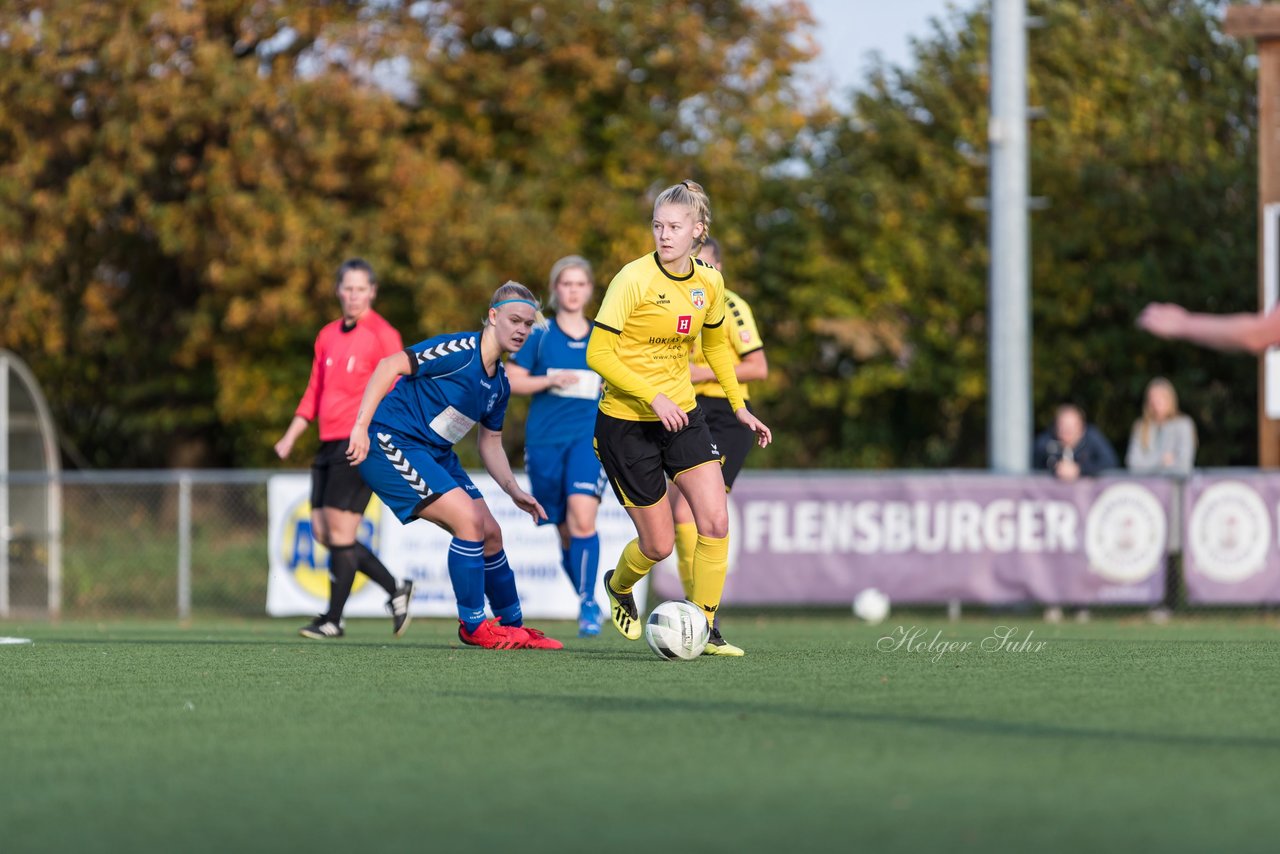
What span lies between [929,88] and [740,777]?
67.3ft

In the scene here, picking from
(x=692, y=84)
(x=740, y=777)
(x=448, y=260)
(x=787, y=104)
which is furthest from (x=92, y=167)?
(x=740, y=777)

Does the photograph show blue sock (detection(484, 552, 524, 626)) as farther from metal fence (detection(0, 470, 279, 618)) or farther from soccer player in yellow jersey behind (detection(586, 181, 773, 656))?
metal fence (detection(0, 470, 279, 618))

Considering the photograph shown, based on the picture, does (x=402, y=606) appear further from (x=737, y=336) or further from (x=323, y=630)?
(x=737, y=336)

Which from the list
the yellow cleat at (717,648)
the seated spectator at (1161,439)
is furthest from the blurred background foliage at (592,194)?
the yellow cleat at (717,648)

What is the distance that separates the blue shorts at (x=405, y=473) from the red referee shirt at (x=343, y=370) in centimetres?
148

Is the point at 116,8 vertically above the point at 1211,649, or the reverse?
the point at 116,8

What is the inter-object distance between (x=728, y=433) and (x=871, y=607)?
5657mm

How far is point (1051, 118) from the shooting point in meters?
22.4

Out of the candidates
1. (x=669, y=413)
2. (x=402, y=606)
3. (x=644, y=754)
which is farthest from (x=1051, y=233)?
(x=644, y=754)

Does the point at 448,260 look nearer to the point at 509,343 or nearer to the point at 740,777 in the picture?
the point at 509,343

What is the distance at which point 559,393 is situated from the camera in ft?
33.6

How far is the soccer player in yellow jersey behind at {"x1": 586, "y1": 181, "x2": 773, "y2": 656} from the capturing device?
7.18 metres

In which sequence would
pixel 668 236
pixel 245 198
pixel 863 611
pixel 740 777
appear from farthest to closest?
pixel 245 198 < pixel 863 611 < pixel 668 236 < pixel 740 777

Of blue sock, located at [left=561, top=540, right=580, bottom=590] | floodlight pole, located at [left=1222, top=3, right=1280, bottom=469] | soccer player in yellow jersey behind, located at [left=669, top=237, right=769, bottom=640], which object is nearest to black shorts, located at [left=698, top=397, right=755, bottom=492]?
soccer player in yellow jersey behind, located at [left=669, top=237, right=769, bottom=640]
